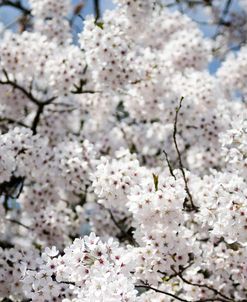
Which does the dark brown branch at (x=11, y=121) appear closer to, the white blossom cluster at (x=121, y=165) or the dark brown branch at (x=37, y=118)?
the white blossom cluster at (x=121, y=165)

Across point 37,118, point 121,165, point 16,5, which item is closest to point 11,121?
point 37,118

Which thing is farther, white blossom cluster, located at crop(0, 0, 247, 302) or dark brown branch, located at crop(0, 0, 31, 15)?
dark brown branch, located at crop(0, 0, 31, 15)

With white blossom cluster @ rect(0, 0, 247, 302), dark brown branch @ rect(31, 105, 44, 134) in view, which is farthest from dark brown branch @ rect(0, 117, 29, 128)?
A: dark brown branch @ rect(31, 105, 44, 134)

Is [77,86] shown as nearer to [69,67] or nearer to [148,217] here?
[69,67]

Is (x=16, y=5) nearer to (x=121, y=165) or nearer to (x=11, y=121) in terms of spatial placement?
(x=11, y=121)

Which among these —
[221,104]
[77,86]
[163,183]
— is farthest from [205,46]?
[163,183]

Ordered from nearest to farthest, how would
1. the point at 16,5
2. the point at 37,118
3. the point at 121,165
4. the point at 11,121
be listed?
1. the point at 121,165
2. the point at 37,118
3. the point at 11,121
4. the point at 16,5

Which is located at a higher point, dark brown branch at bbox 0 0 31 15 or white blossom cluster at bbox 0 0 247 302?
dark brown branch at bbox 0 0 31 15

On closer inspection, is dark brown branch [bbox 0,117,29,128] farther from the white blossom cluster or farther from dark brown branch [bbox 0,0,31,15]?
dark brown branch [bbox 0,0,31,15]

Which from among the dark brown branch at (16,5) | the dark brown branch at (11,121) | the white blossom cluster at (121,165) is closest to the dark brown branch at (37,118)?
the white blossom cluster at (121,165)
